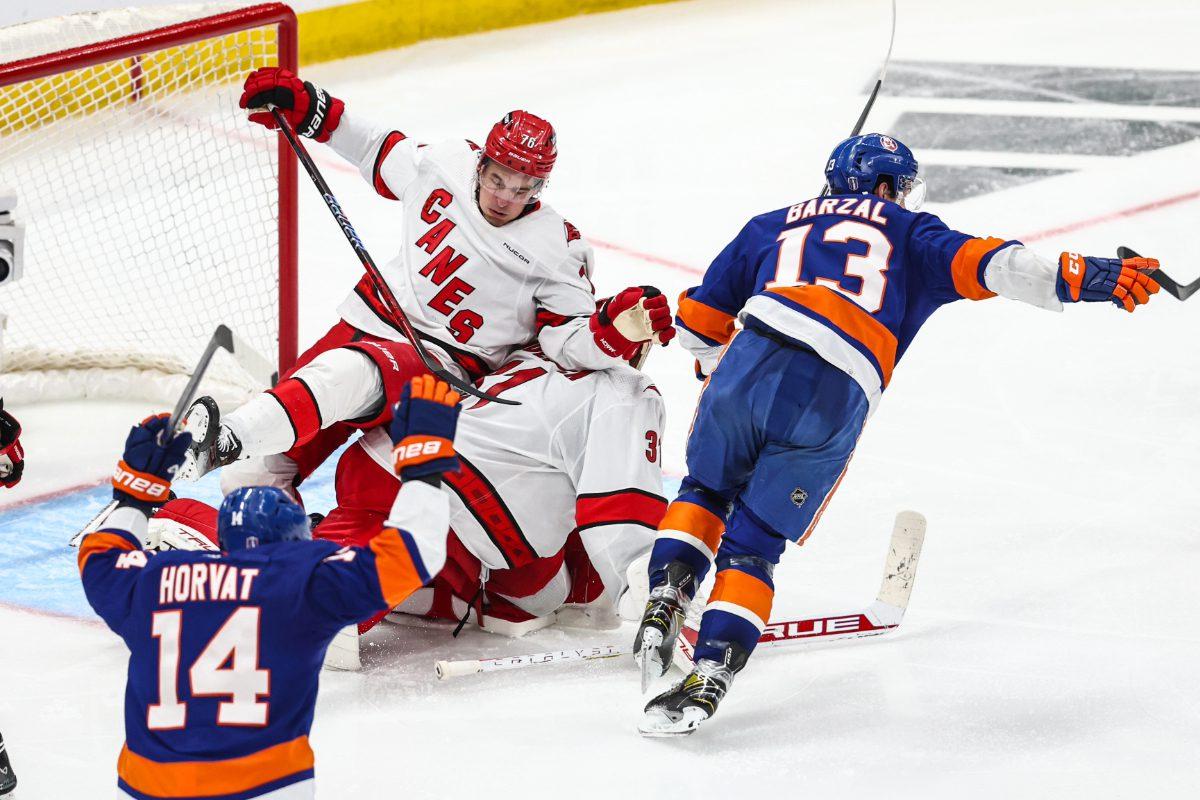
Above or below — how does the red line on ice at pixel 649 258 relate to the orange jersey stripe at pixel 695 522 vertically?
above

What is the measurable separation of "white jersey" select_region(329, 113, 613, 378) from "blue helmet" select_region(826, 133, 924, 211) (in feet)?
2.05

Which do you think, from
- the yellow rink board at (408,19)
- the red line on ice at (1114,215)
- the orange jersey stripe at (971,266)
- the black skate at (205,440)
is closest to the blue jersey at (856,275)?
the orange jersey stripe at (971,266)

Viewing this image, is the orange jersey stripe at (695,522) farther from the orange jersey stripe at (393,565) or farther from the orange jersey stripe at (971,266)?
the orange jersey stripe at (393,565)

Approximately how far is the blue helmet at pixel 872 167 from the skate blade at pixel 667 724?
105cm

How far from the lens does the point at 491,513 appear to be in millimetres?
3344

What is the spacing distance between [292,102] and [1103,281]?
1.82 meters

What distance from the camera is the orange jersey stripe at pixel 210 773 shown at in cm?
215

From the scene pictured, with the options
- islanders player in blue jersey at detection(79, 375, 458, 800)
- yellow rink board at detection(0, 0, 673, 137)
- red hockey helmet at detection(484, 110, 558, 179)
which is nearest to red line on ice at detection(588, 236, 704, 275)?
yellow rink board at detection(0, 0, 673, 137)

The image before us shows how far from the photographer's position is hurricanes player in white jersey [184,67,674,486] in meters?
3.41

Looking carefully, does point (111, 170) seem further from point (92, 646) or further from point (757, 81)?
point (757, 81)

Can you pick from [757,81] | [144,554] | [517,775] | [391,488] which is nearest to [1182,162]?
[757,81]

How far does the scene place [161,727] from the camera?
7.08 feet

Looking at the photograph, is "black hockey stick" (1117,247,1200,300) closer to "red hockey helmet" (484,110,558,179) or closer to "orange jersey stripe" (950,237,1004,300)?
"orange jersey stripe" (950,237,1004,300)

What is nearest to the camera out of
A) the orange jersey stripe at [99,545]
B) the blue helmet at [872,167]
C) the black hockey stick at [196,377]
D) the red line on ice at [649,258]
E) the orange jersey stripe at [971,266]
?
the orange jersey stripe at [99,545]
